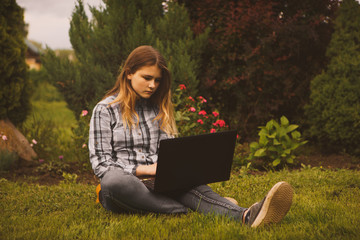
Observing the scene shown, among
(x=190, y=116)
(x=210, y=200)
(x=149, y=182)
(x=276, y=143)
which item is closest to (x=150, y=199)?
(x=149, y=182)

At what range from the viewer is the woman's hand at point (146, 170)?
253 centimetres

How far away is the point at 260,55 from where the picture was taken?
535 centimetres

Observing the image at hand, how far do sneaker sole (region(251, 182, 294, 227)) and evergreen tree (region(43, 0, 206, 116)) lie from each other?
3.00 meters

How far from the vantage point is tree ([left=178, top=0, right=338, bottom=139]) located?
519cm

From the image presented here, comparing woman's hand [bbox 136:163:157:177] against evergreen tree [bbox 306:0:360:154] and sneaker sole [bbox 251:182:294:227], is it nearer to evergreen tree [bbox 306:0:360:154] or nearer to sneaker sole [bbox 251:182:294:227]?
sneaker sole [bbox 251:182:294:227]

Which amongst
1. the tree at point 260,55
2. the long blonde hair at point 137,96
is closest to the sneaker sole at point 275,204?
the long blonde hair at point 137,96

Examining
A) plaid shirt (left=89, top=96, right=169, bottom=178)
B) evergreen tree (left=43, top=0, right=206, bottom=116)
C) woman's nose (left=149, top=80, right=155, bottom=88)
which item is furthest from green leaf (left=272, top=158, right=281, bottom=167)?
woman's nose (left=149, top=80, right=155, bottom=88)

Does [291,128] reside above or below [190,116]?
below

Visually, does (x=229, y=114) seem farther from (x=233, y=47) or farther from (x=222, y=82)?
(x=233, y=47)

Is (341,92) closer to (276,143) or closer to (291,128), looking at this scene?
(291,128)

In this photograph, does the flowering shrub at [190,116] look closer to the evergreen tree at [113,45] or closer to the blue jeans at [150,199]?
the evergreen tree at [113,45]

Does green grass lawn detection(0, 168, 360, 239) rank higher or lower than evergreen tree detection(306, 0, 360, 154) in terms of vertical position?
lower

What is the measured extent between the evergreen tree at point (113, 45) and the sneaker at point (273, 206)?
9.78 feet

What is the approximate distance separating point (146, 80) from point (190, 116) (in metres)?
2.12
